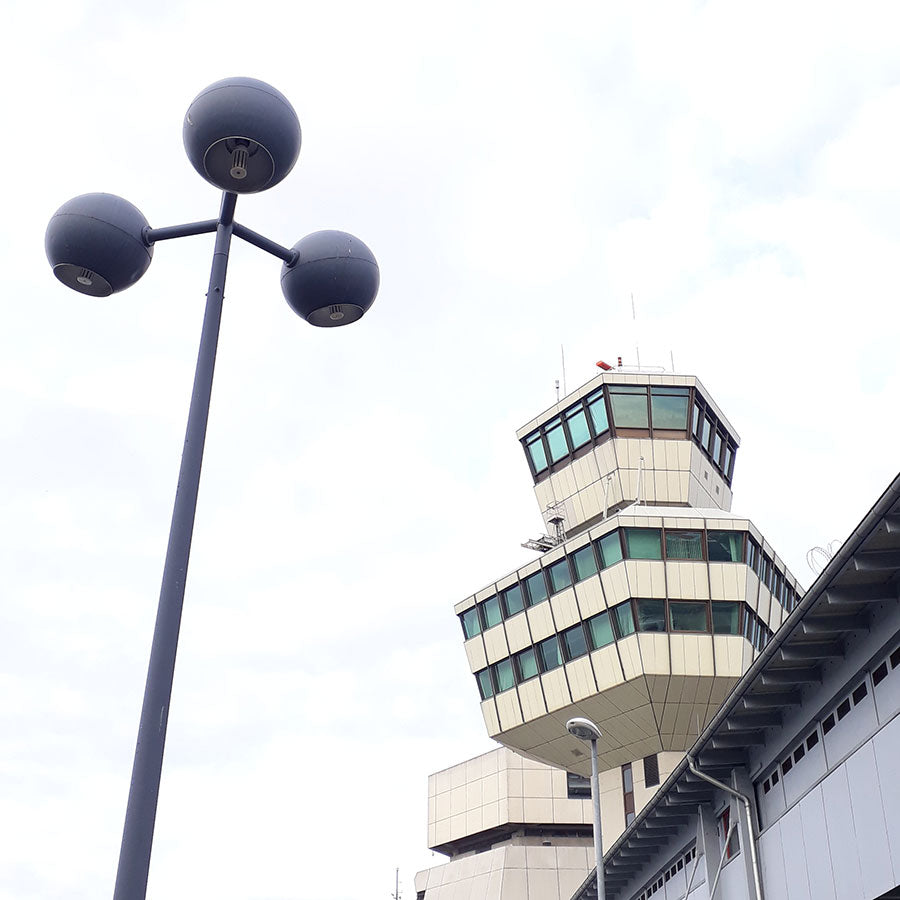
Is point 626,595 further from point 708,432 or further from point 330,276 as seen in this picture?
point 330,276

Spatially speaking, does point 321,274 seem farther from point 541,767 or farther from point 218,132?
point 541,767

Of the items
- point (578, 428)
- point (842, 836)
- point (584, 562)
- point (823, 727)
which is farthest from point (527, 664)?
point (842, 836)

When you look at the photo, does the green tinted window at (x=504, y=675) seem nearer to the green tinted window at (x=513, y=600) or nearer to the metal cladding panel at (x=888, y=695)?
the green tinted window at (x=513, y=600)

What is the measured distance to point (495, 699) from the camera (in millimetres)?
44969

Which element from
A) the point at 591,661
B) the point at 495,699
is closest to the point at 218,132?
the point at 591,661

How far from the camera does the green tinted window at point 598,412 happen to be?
152ft

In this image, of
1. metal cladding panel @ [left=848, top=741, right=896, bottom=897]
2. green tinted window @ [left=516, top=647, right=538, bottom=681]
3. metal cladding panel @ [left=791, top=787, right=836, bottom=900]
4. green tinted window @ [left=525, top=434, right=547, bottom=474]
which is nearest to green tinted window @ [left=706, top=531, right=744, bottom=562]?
green tinted window @ [left=516, top=647, right=538, bottom=681]

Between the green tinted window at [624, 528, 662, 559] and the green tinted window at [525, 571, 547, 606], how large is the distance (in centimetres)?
447

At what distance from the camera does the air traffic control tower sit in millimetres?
40375

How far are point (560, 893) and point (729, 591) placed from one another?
38711 millimetres

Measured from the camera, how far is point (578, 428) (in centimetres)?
4772

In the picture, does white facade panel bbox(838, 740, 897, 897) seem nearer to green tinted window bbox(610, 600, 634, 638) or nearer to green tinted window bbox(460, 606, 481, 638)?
green tinted window bbox(610, 600, 634, 638)

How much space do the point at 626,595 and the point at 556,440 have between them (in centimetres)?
1025

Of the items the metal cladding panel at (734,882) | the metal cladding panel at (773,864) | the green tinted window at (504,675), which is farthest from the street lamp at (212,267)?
the green tinted window at (504,675)
